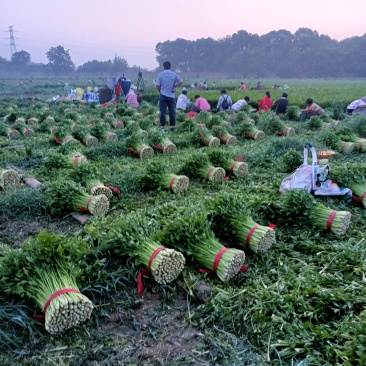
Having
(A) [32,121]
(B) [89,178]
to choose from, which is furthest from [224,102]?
(B) [89,178]

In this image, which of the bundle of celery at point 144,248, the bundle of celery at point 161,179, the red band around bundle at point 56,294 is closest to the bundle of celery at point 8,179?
the bundle of celery at point 161,179

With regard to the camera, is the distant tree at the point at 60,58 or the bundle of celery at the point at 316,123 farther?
the distant tree at the point at 60,58

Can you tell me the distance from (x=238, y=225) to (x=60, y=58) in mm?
108047

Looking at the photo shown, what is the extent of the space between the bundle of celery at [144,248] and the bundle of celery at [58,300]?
2.46ft

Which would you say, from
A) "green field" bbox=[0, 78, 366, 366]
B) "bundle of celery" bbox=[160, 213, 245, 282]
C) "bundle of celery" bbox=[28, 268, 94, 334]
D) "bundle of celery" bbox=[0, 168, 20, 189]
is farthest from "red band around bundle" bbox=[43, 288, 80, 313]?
"bundle of celery" bbox=[0, 168, 20, 189]

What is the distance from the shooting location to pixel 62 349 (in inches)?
116

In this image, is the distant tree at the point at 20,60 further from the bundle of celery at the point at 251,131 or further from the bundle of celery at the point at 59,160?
the bundle of celery at the point at 59,160

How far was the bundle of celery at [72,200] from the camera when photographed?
18.0ft

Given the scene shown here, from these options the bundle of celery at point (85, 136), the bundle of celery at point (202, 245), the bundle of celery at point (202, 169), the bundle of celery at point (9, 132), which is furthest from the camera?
the bundle of celery at point (9, 132)

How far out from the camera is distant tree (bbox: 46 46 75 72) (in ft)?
323

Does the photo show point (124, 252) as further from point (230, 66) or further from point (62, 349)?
point (230, 66)

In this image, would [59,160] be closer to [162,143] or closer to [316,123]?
[162,143]

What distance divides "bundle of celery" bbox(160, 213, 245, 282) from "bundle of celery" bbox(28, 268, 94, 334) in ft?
4.00

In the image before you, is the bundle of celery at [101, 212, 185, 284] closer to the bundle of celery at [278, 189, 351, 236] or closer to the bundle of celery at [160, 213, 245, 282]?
the bundle of celery at [160, 213, 245, 282]
